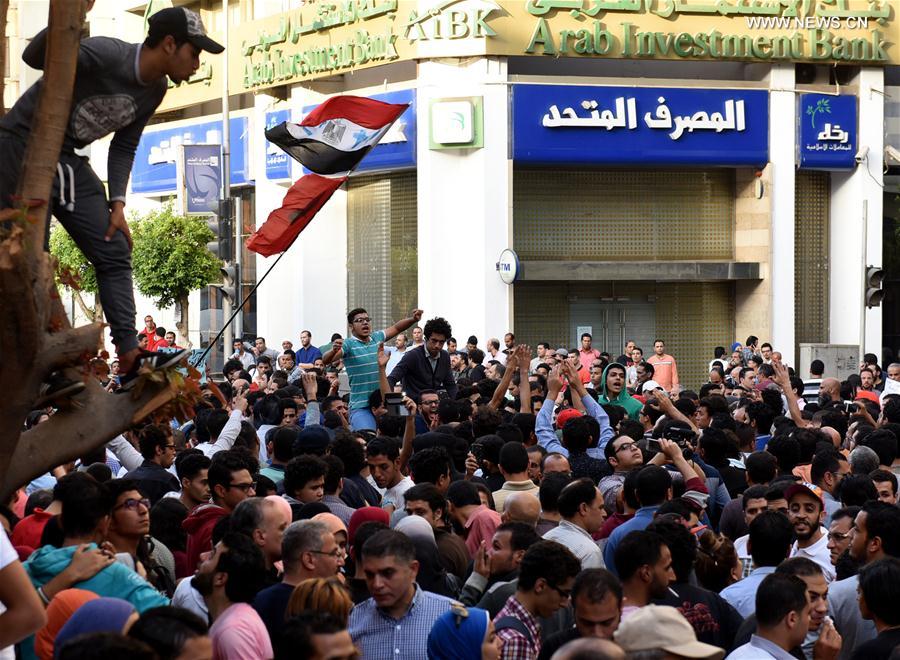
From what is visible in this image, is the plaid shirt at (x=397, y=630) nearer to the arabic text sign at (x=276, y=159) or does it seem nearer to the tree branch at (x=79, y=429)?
the tree branch at (x=79, y=429)

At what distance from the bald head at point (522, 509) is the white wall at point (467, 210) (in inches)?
804

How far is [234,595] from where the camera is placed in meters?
5.77

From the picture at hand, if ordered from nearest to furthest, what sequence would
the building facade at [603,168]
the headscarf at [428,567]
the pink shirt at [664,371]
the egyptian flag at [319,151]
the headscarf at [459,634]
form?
the headscarf at [459,634]
the headscarf at [428,567]
the egyptian flag at [319,151]
the pink shirt at [664,371]
the building facade at [603,168]

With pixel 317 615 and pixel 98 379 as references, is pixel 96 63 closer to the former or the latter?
pixel 98 379

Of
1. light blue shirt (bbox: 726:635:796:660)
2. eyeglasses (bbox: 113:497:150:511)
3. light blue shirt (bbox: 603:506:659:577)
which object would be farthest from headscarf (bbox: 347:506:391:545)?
light blue shirt (bbox: 726:635:796:660)

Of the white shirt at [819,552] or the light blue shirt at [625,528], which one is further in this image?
the white shirt at [819,552]

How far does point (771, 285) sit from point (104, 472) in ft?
76.2

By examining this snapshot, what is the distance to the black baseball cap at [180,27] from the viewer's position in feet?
17.8

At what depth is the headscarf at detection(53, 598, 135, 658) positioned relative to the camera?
184 inches

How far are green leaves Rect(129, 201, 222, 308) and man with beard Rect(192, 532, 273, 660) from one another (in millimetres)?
27227

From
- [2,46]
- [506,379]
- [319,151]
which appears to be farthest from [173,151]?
[2,46]

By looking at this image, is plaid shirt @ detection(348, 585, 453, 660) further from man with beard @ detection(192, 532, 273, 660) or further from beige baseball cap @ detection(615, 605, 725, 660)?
beige baseball cap @ detection(615, 605, 725, 660)

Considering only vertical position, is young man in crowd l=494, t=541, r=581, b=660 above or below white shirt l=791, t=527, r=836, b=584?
above

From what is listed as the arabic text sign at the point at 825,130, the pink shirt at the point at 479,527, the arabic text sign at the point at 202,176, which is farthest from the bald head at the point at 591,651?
the arabic text sign at the point at 825,130
